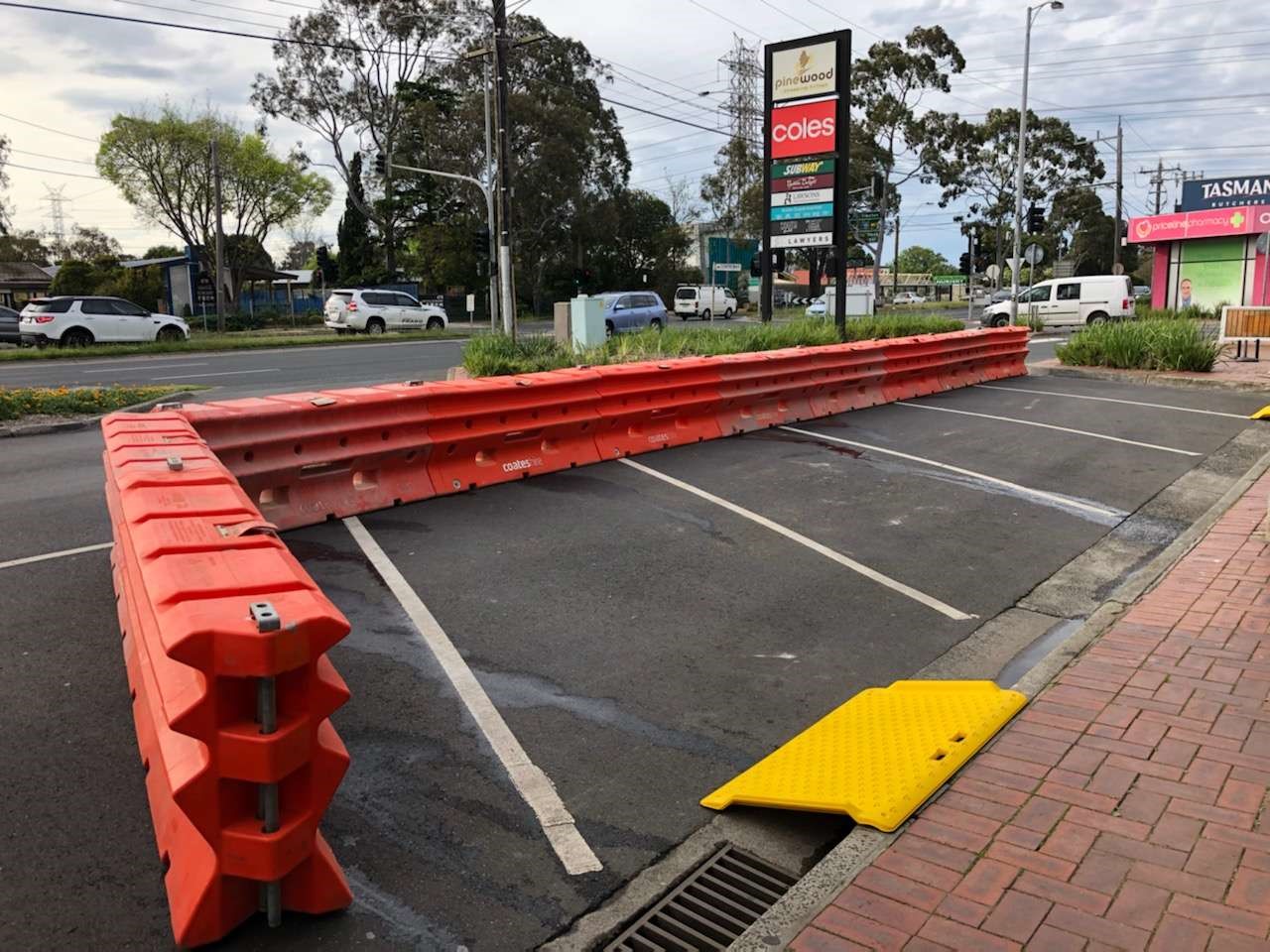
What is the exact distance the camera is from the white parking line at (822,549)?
5.86m

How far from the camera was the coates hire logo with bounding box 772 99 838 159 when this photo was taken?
56.4ft

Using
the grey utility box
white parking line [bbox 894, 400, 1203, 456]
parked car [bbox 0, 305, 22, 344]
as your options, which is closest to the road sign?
parked car [bbox 0, 305, 22, 344]

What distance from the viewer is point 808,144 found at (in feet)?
57.3

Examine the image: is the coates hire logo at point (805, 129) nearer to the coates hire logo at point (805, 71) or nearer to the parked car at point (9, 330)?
the coates hire logo at point (805, 71)

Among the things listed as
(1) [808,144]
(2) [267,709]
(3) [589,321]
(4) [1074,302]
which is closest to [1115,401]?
(1) [808,144]

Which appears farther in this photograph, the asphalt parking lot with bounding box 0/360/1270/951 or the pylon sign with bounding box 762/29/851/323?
the pylon sign with bounding box 762/29/851/323

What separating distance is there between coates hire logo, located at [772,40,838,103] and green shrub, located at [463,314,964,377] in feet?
14.3

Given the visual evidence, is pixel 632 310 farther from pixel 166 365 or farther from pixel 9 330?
pixel 9 330

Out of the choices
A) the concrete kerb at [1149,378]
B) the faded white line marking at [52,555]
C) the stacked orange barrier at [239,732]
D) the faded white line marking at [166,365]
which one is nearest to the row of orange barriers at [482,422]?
the faded white line marking at [52,555]

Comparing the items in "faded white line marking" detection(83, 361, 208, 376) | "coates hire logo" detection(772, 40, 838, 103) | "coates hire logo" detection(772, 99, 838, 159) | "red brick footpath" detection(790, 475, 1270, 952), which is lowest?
"red brick footpath" detection(790, 475, 1270, 952)

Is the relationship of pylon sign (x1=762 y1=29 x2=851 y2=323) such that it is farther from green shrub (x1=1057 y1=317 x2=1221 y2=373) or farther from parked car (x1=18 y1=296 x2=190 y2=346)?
parked car (x1=18 y1=296 x2=190 y2=346)

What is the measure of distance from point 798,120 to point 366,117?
47.1 metres

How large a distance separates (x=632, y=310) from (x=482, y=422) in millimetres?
27748

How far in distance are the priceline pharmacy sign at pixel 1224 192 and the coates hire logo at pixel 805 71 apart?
33.0 m
